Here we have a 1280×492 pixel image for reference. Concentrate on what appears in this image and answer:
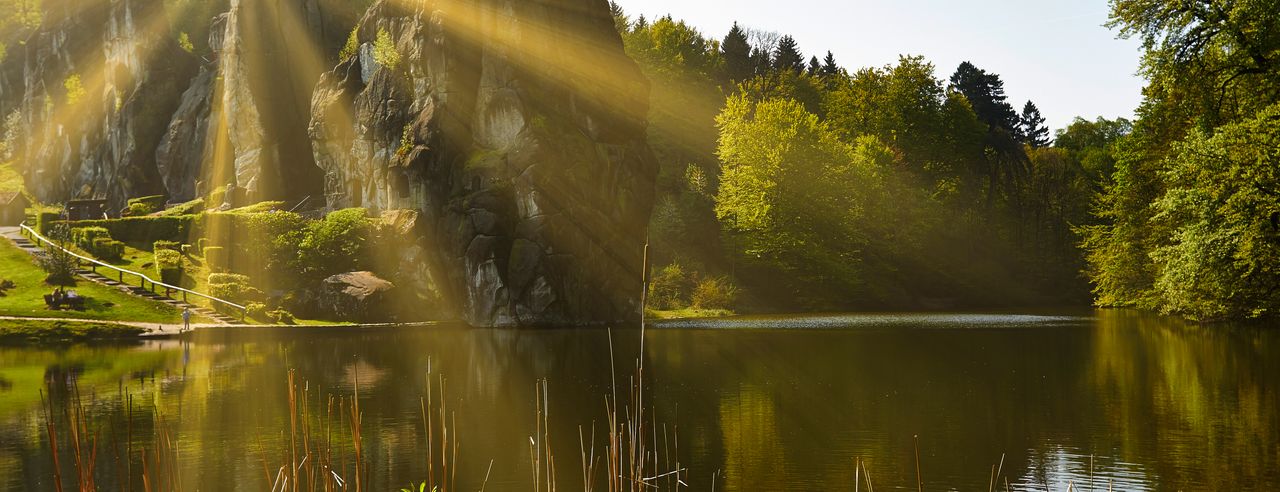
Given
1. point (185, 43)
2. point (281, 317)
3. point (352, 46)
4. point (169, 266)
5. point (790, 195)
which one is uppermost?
point (185, 43)

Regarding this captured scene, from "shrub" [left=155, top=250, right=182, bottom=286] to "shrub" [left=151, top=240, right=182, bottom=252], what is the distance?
1.44m

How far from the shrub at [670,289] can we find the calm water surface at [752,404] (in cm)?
2328

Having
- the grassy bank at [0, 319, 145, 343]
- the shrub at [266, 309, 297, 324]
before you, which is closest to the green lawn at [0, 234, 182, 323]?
the grassy bank at [0, 319, 145, 343]

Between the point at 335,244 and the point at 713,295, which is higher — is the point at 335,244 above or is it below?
above

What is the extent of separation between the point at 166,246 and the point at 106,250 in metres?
3.29

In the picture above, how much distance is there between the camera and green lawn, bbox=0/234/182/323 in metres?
47.5

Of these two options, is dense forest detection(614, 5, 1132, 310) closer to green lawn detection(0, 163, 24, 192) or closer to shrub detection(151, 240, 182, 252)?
shrub detection(151, 240, 182, 252)

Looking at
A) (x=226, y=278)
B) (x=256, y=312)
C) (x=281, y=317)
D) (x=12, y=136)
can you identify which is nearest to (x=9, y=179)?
(x=12, y=136)

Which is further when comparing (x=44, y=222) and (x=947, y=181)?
(x=947, y=181)

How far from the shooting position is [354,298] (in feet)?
185

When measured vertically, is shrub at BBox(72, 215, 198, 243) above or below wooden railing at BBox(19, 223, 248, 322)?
above

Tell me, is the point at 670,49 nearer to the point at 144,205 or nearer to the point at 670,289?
the point at 670,289

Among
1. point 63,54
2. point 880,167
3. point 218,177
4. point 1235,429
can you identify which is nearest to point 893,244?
point 880,167

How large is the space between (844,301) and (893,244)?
7.47 meters
